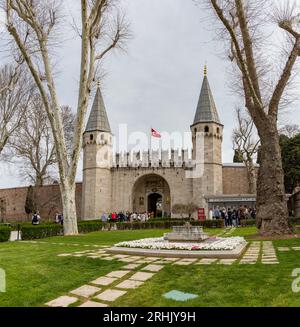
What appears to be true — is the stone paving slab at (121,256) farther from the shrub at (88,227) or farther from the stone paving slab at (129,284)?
the shrub at (88,227)

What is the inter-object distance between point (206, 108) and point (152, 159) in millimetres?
7327

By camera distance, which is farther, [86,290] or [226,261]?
[226,261]

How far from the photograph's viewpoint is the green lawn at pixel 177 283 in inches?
172

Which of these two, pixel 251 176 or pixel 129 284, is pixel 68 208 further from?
pixel 251 176

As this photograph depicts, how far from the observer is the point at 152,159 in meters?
36.2

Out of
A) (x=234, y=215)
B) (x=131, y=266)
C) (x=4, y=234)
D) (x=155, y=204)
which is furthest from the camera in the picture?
(x=155, y=204)

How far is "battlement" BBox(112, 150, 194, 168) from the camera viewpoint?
35344 millimetres

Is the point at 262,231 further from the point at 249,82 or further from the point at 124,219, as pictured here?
the point at 124,219

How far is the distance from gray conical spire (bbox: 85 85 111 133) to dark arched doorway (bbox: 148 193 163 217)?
885 cm

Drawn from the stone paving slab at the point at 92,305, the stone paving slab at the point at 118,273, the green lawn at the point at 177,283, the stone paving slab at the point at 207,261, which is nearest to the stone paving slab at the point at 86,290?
the green lawn at the point at 177,283

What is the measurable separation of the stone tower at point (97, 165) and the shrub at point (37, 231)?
15207mm

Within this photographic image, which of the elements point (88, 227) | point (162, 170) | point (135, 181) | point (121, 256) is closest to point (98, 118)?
point (135, 181)

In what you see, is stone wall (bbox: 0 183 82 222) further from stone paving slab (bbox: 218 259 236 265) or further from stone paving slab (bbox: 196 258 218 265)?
stone paving slab (bbox: 218 259 236 265)

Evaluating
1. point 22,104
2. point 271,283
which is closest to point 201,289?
point 271,283
